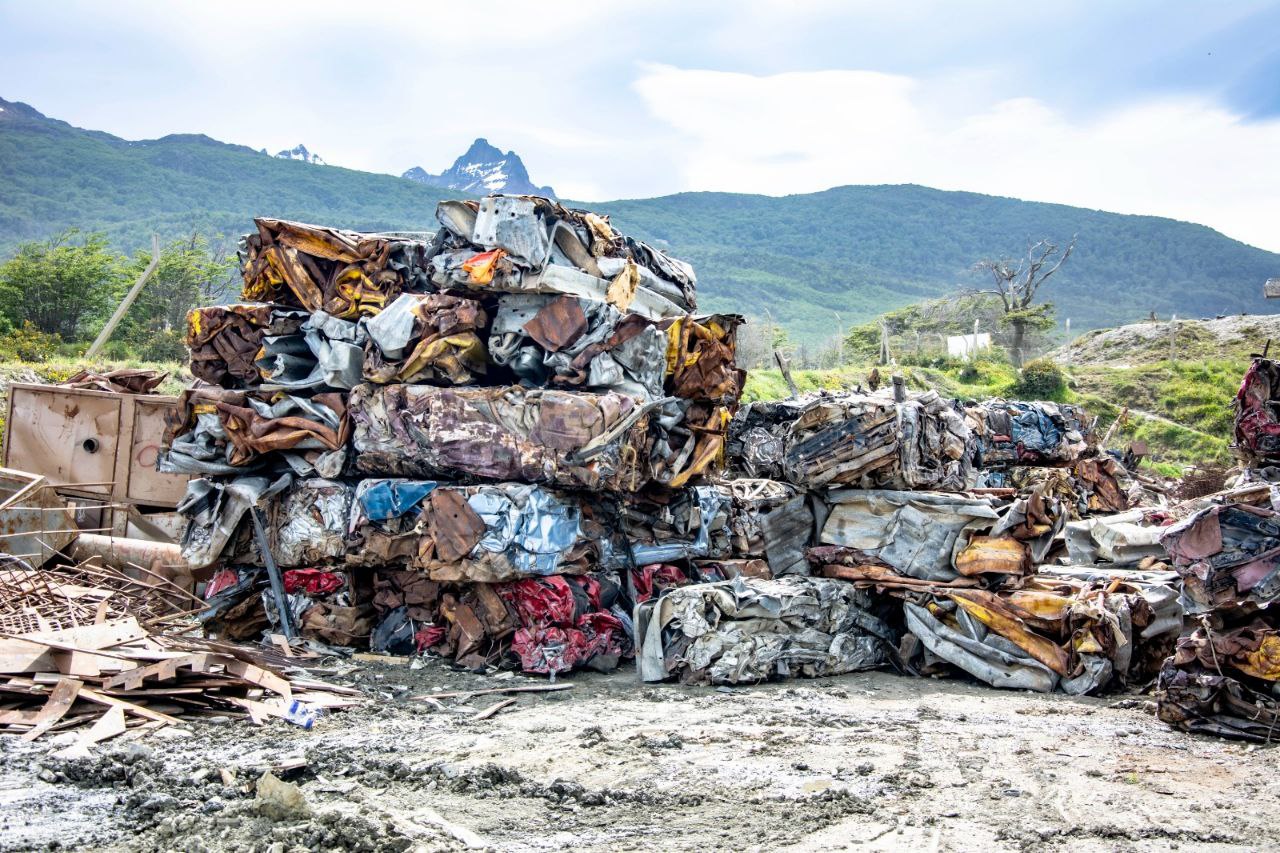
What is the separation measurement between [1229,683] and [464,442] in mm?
5038

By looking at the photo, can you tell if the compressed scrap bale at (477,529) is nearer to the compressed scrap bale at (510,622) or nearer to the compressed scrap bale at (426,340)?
the compressed scrap bale at (510,622)

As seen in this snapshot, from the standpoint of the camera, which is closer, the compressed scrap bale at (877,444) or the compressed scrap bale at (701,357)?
the compressed scrap bale at (877,444)

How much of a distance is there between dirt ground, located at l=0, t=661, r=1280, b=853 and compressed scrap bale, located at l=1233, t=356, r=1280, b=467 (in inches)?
108

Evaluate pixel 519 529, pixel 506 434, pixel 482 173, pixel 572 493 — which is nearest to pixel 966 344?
pixel 572 493

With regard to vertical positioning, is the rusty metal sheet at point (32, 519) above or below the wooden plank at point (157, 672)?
above

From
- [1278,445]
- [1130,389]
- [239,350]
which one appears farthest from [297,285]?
[1130,389]

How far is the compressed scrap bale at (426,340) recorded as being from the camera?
7.27 m

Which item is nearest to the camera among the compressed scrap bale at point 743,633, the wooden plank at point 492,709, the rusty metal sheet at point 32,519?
the wooden plank at point 492,709

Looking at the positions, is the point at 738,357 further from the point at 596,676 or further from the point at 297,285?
the point at 297,285

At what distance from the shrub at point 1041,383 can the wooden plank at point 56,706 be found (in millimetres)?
27476

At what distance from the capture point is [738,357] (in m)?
8.86

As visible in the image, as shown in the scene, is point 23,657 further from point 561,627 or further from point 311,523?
point 561,627

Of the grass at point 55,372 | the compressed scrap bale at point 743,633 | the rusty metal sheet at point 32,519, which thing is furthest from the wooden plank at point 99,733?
the grass at point 55,372

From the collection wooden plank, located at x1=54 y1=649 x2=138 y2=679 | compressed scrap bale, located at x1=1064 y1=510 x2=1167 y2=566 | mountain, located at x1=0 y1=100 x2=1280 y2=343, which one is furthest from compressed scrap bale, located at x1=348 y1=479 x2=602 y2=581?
mountain, located at x1=0 y1=100 x2=1280 y2=343
